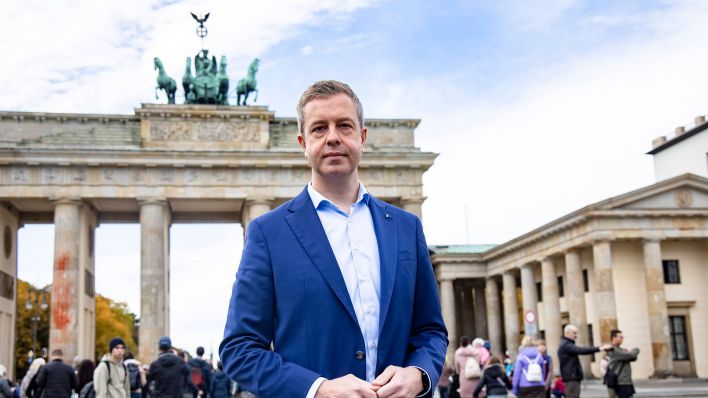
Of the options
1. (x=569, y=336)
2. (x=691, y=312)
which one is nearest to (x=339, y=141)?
(x=569, y=336)

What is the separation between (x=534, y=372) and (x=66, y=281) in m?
36.5

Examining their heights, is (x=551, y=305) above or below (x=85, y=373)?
above

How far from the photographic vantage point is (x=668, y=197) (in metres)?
38.4

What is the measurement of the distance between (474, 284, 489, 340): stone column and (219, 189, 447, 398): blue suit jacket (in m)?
58.0

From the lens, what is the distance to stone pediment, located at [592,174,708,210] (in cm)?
3791

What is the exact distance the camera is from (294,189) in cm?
4994

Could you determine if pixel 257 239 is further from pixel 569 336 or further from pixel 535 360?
pixel 569 336

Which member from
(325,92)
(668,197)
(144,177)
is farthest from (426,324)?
(144,177)

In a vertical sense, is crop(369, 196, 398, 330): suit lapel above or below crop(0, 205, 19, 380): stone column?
below

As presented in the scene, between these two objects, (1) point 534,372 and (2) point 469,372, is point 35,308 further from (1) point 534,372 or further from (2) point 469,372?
(1) point 534,372

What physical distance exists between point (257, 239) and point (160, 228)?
151ft

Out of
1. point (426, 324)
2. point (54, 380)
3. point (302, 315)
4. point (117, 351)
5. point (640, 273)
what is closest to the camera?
point (302, 315)

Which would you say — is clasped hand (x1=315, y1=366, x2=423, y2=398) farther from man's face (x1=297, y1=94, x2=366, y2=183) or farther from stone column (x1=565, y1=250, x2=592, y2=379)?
stone column (x1=565, y1=250, x2=592, y2=379)

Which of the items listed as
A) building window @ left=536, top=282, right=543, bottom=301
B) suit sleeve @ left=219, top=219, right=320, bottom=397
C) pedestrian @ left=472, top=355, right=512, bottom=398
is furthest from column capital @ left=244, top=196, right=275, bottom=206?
suit sleeve @ left=219, top=219, right=320, bottom=397
